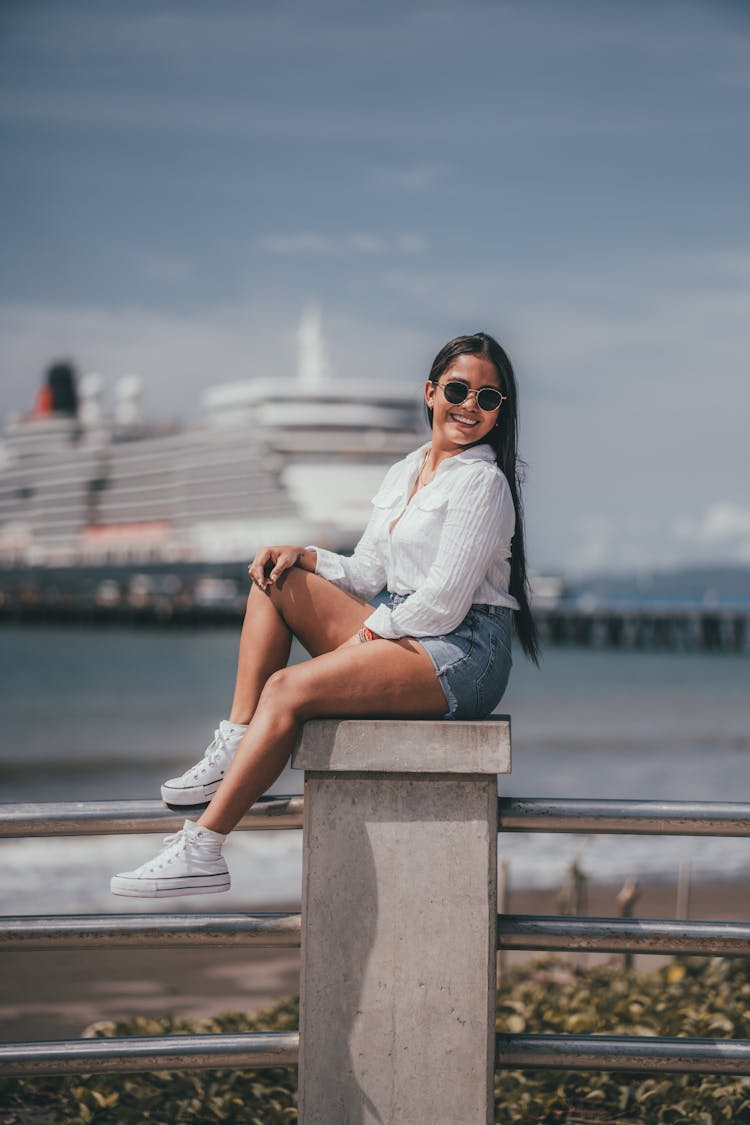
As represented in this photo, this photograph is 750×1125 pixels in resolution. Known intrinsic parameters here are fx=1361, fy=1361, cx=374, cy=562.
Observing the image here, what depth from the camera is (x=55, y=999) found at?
625 centimetres

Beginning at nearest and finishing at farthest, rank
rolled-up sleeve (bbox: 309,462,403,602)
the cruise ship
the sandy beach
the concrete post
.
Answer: the concrete post, rolled-up sleeve (bbox: 309,462,403,602), the sandy beach, the cruise ship

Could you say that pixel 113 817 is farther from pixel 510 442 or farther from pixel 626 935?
pixel 510 442

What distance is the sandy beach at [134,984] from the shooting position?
19.6 feet

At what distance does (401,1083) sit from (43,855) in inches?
335

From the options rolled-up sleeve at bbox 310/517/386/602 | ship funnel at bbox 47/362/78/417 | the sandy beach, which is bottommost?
the sandy beach

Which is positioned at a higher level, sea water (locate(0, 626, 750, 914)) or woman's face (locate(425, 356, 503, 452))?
woman's face (locate(425, 356, 503, 452))

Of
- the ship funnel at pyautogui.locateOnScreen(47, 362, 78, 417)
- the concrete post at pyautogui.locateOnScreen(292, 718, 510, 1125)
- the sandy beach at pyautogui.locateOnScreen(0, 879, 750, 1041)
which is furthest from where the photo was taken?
the ship funnel at pyautogui.locateOnScreen(47, 362, 78, 417)

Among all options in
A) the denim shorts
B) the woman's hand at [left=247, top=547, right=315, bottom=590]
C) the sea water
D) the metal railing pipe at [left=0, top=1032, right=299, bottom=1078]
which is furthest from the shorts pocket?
the sea water

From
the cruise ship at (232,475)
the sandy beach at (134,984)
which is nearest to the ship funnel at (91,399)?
the cruise ship at (232,475)

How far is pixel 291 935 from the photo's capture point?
8.10 ft

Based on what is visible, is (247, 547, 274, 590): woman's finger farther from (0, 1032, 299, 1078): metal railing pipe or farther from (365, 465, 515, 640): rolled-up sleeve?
(0, 1032, 299, 1078): metal railing pipe

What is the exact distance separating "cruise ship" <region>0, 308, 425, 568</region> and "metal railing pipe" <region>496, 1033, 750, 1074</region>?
5389cm

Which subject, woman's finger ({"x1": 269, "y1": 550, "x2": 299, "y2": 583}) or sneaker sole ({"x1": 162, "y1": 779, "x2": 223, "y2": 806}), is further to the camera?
woman's finger ({"x1": 269, "y1": 550, "x2": 299, "y2": 583})

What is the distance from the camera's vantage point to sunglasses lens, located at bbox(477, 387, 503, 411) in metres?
2.71
